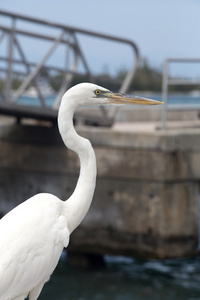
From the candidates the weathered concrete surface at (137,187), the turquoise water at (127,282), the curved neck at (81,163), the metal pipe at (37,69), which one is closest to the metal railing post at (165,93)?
the weathered concrete surface at (137,187)

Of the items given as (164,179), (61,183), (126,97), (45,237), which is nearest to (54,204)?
(45,237)

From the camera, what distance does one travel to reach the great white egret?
15.2 feet

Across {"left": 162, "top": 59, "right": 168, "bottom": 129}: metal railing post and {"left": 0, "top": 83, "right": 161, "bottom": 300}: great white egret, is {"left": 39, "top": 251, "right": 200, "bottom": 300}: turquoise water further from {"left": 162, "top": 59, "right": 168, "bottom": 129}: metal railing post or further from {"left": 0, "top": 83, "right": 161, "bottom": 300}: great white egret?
{"left": 0, "top": 83, "right": 161, "bottom": 300}: great white egret

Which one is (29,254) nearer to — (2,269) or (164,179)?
(2,269)

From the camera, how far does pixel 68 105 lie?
480cm

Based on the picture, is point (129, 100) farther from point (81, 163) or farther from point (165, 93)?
point (165, 93)

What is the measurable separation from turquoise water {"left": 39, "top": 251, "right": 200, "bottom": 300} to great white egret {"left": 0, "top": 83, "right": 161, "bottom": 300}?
664cm

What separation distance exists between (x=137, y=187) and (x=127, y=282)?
2.01 meters

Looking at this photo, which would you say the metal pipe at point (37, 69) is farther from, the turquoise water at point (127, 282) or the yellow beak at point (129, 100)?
the yellow beak at point (129, 100)

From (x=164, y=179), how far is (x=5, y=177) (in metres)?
3.23

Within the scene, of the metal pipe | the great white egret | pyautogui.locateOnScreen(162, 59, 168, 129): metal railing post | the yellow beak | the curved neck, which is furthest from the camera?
pyautogui.locateOnScreen(162, 59, 168, 129): metal railing post

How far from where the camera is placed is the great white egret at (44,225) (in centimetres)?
462

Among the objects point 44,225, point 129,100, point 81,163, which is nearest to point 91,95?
point 129,100

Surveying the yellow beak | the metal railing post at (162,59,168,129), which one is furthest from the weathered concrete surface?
the yellow beak
